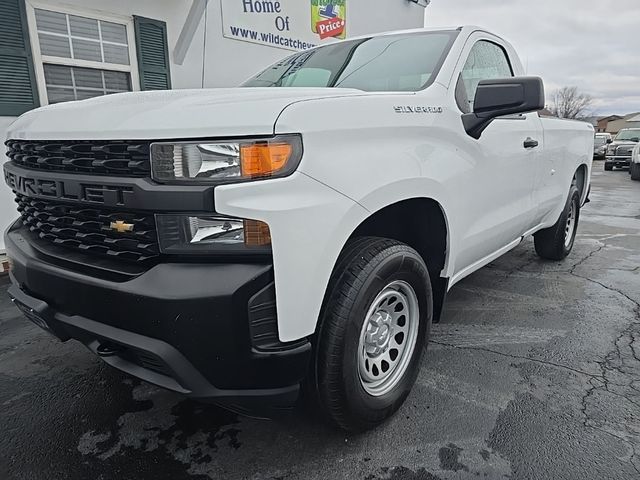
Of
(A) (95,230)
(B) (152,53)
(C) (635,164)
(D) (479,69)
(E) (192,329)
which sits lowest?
(C) (635,164)

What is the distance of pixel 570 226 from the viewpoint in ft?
17.1

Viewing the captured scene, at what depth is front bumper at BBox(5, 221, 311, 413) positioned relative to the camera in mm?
1555

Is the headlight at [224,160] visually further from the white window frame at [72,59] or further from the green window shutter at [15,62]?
the white window frame at [72,59]

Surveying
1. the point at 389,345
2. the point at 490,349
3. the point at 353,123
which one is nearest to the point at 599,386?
the point at 490,349

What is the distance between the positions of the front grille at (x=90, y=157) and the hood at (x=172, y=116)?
29 millimetres

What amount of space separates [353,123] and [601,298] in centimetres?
331

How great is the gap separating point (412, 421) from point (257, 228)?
1403 mm

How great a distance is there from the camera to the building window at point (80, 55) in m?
4.98

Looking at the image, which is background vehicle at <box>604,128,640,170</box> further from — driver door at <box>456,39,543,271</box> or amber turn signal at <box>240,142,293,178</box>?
amber turn signal at <box>240,142,293,178</box>

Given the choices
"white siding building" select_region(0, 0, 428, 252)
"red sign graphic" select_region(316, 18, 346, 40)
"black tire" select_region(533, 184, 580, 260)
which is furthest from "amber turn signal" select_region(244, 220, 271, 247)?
"red sign graphic" select_region(316, 18, 346, 40)

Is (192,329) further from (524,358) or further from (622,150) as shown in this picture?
(622,150)

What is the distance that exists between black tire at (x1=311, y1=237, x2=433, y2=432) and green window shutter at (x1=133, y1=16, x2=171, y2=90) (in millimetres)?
4718

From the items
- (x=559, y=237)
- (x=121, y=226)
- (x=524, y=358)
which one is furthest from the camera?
(x=559, y=237)

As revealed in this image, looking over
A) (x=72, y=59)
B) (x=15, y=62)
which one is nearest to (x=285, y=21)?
(x=72, y=59)
